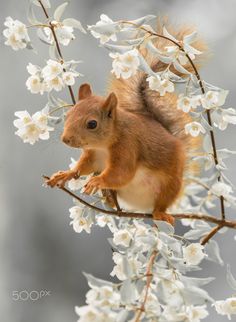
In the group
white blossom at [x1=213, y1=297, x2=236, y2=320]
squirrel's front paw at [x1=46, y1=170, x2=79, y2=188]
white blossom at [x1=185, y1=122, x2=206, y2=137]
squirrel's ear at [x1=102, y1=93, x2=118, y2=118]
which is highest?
squirrel's ear at [x1=102, y1=93, x2=118, y2=118]

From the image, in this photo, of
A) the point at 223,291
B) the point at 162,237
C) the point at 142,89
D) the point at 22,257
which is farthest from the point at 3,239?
the point at 162,237

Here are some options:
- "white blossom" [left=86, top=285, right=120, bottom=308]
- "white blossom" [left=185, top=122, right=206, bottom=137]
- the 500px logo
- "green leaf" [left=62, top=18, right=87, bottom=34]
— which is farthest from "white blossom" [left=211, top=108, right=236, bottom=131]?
the 500px logo

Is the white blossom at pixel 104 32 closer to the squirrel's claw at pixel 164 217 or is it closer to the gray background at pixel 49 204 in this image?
the squirrel's claw at pixel 164 217

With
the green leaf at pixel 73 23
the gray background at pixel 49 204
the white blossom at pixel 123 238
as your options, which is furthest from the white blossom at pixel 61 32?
the gray background at pixel 49 204

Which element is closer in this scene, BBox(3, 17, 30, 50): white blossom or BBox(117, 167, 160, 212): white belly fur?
BBox(3, 17, 30, 50): white blossom

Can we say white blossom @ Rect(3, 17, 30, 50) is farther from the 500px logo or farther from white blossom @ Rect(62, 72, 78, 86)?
the 500px logo

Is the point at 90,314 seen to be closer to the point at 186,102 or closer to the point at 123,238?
the point at 123,238
